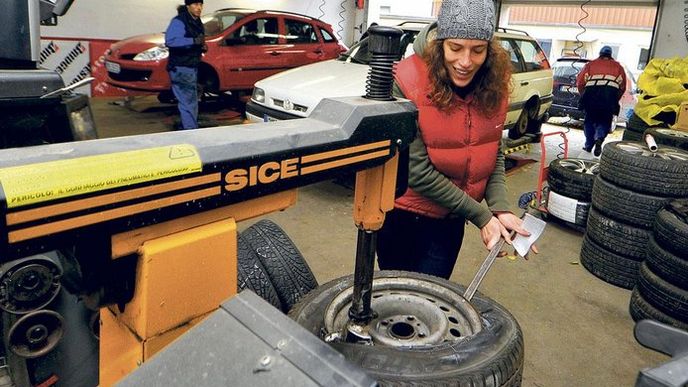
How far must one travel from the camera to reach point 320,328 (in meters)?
1.27

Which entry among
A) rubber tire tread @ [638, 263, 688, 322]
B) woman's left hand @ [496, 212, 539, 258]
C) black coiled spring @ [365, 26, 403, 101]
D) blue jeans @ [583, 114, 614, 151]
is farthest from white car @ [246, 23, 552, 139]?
black coiled spring @ [365, 26, 403, 101]

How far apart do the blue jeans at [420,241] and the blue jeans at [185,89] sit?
193 inches

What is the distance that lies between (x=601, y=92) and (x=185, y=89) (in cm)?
574

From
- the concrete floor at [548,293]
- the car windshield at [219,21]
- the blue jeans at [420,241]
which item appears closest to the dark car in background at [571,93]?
the concrete floor at [548,293]

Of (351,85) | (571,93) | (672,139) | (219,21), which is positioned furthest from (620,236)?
(571,93)

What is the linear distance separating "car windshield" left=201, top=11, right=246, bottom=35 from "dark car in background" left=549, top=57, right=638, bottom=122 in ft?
21.3

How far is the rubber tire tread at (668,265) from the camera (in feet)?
9.31

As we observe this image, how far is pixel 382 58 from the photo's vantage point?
0.92m

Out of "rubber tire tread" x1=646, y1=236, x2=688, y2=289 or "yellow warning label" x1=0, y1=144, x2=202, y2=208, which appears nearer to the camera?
"yellow warning label" x1=0, y1=144, x2=202, y2=208

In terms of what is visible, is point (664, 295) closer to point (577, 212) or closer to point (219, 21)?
point (577, 212)

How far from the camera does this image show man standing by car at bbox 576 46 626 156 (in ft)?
24.0

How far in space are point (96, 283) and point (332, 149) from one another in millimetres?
402

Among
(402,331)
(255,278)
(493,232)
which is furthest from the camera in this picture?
(255,278)

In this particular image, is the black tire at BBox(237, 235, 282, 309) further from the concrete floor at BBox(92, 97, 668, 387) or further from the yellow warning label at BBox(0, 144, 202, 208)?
the concrete floor at BBox(92, 97, 668, 387)
